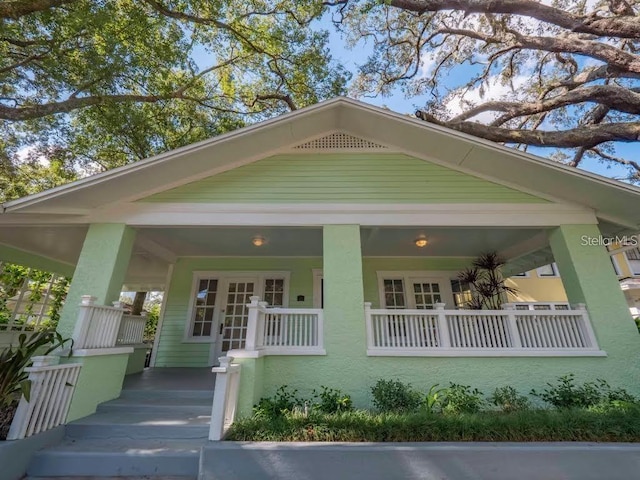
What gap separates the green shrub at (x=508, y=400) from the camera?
12.2 feet

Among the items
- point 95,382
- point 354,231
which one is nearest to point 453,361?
point 354,231

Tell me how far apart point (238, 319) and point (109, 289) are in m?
3.18

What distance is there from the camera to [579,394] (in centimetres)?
388

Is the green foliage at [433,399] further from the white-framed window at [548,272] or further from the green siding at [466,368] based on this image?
the white-framed window at [548,272]

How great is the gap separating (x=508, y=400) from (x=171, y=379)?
560cm

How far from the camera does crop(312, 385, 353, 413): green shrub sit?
373 centimetres

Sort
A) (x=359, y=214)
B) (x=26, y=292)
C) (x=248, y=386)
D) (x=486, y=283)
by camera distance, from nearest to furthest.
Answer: (x=248, y=386), (x=359, y=214), (x=486, y=283), (x=26, y=292)

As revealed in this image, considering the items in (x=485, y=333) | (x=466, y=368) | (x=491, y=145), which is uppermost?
(x=491, y=145)

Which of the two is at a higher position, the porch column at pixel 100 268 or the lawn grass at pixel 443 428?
the porch column at pixel 100 268

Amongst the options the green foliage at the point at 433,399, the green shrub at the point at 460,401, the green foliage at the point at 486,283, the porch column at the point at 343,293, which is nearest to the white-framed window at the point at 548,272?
the green foliage at the point at 486,283

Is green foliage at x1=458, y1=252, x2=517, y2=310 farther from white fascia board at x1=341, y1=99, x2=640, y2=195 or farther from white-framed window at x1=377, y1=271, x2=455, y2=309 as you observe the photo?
white fascia board at x1=341, y1=99, x2=640, y2=195

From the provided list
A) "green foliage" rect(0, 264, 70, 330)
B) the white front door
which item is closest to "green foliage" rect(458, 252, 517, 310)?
the white front door

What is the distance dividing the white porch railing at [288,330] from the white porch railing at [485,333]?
83 centimetres

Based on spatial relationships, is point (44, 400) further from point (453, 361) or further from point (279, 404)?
point (453, 361)
